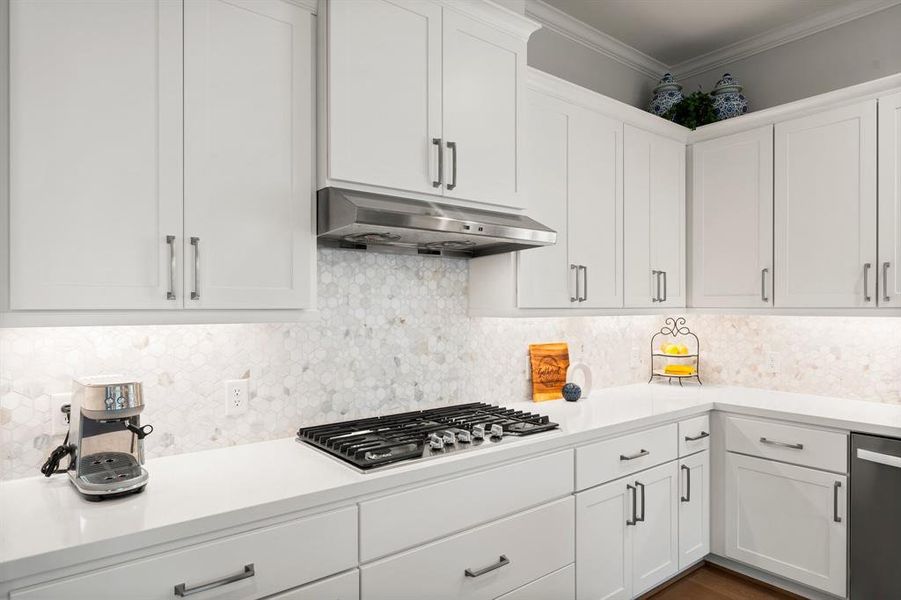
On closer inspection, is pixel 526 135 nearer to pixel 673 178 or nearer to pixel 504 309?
pixel 504 309

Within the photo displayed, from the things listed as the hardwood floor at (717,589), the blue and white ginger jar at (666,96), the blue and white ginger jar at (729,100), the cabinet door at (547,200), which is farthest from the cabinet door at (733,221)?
the hardwood floor at (717,589)

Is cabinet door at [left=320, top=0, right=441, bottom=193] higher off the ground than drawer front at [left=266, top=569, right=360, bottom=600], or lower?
higher

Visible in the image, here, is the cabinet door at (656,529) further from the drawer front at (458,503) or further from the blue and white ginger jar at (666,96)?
the blue and white ginger jar at (666,96)

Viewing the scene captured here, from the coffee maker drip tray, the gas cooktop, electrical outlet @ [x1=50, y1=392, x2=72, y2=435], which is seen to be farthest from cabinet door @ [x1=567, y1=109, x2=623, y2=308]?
electrical outlet @ [x1=50, y1=392, x2=72, y2=435]

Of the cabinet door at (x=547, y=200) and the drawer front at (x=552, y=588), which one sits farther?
the cabinet door at (x=547, y=200)

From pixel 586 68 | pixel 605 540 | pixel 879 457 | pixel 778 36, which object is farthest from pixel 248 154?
pixel 778 36

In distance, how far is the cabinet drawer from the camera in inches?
96.8

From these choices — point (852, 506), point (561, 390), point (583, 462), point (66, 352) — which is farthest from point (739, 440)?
point (66, 352)

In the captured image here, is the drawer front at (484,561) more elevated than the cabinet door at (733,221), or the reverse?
the cabinet door at (733,221)

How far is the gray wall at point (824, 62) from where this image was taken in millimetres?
2902

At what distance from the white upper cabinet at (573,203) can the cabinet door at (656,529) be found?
851 mm

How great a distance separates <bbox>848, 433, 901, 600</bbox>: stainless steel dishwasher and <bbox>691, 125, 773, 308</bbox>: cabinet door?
89cm

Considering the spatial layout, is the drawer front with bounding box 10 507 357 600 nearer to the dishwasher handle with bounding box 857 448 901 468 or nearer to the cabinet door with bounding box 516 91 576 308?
the cabinet door with bounding box 516 91 576 308

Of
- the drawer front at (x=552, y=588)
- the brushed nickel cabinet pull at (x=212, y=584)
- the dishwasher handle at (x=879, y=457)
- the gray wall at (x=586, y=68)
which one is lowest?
the drawer front at (x=552, y=588)
